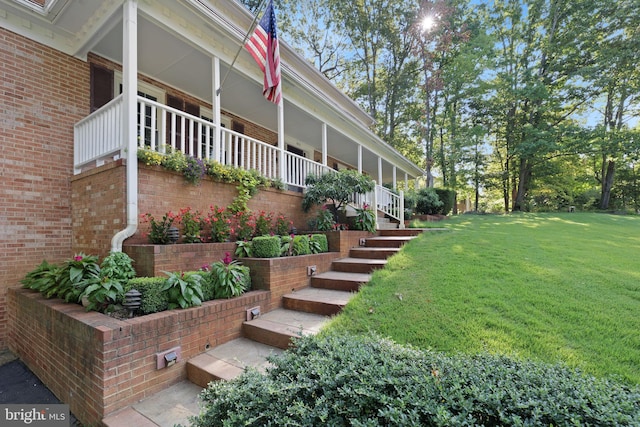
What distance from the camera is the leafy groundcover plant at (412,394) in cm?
139

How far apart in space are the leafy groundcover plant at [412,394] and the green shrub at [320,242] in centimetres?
366

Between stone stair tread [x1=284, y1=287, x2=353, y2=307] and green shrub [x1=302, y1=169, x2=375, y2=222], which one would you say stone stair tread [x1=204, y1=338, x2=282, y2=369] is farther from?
green shrub [x1=302, y1=169, x2=375, y2=222]

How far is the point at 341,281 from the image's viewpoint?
4.80m

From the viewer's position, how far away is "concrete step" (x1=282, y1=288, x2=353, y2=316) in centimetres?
399

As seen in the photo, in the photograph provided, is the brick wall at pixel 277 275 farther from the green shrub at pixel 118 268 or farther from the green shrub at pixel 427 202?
the green shrub at pixel 427 202

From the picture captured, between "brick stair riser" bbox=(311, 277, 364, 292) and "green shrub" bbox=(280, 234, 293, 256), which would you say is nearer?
"brick stair riser" bbox=(311, 277, 364, 292)

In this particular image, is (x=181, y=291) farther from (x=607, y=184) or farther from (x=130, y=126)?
(x=607, y=184)

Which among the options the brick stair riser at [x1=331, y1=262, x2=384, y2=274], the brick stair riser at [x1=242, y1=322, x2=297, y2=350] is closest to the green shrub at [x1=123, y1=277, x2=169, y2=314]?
the brick stair riser at [x1=242, y1=322, x2=297, y2=350]

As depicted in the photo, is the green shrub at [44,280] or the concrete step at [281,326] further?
the green shrub at [44,280]

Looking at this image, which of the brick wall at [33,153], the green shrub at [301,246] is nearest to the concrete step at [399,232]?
the green shrub at [301,246]

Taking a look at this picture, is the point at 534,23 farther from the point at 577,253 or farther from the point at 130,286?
the point at 130,286

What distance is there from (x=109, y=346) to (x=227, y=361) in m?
1.11

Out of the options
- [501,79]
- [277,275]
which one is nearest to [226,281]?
[277,275]

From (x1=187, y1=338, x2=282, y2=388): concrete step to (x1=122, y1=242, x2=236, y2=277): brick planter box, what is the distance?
1219mm
